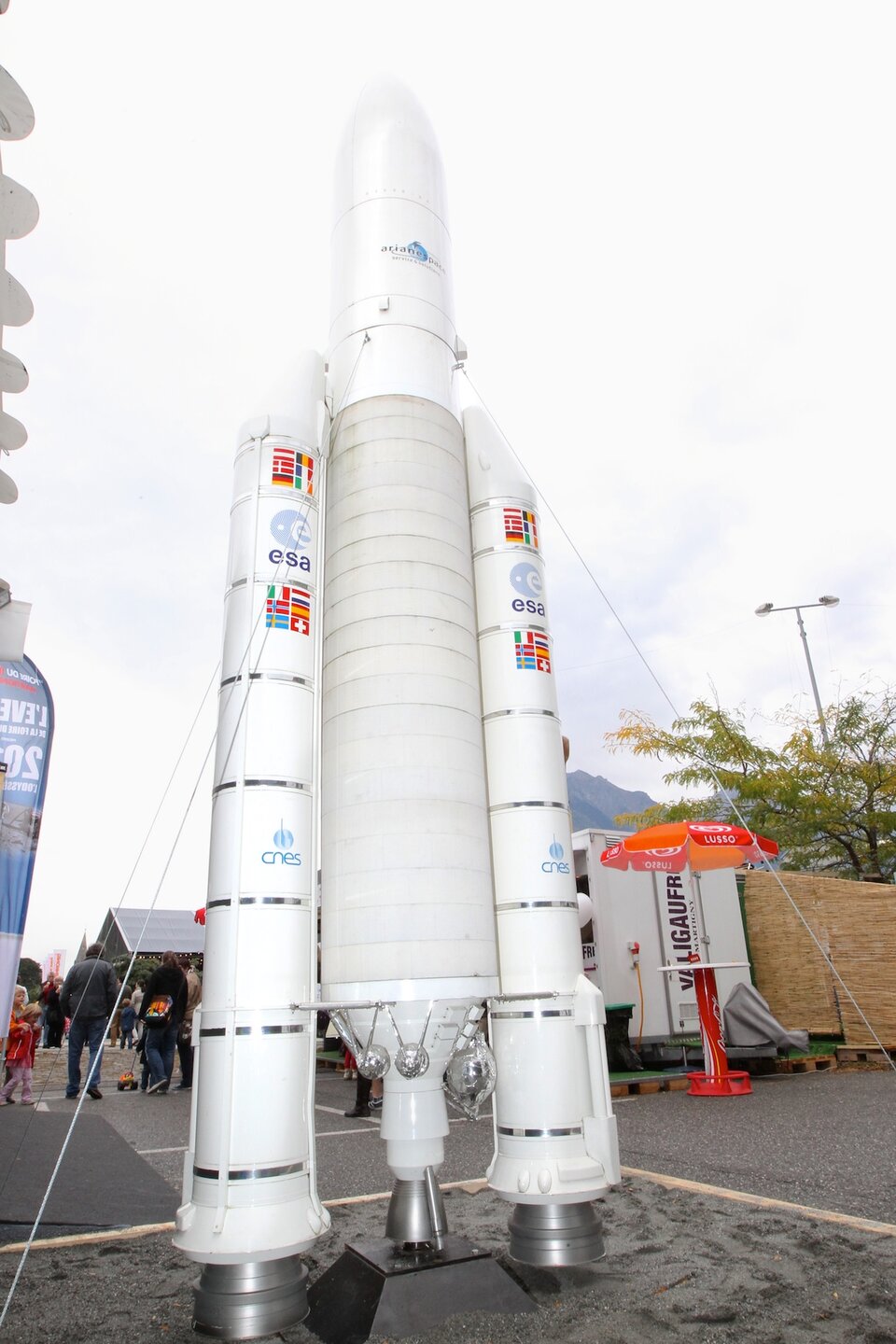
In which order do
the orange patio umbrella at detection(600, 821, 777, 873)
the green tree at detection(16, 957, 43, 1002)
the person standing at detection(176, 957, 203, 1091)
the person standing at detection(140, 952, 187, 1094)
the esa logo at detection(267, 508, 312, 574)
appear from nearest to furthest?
1. the esa logo at detection(267, 508, 312, 574)
2. the orange patio umbrella at detection(600, 821, 777, 873)
3. the person standing at detection(140, 952, 187, 1094)
4. the person standing at detection(176, 957, 203, 1091)
5. the green tree at detection(16, 957, 43, 1002)

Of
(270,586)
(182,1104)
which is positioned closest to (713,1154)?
(270,586)

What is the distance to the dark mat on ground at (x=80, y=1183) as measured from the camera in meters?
4.84

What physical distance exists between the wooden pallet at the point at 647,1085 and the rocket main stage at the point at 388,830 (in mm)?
5413

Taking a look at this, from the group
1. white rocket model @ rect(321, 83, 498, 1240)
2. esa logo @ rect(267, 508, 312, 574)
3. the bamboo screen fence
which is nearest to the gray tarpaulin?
the bamboo screen fence

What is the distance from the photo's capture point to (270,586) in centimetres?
436

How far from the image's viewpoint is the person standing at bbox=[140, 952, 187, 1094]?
9477 mm

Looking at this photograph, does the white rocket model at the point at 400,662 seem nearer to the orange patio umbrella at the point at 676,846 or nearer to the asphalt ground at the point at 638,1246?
the asphalt ground at the point at 638,1246

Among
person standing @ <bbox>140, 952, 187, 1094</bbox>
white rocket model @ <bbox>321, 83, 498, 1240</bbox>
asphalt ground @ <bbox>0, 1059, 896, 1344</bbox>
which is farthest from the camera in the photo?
person standing @ <bbox>140, 952, 187, 1094</bbox>

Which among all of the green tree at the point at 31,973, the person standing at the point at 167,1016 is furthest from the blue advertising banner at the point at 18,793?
the green tree at the point at 31,973

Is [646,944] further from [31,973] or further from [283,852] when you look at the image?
[31,973]

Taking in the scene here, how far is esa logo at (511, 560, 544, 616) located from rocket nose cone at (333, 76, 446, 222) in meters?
2.51

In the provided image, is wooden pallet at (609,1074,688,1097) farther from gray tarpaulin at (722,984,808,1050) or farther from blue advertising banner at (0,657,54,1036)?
blue advertising banner at (0,657,54,1036)

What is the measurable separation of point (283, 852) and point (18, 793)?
2.57 metres

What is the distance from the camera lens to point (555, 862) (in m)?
4.57
